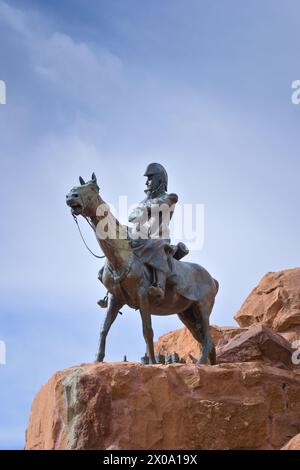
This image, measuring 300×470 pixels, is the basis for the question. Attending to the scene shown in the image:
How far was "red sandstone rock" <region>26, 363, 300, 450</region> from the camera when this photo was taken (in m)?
13.1

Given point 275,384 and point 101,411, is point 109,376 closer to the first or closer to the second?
point 101,411

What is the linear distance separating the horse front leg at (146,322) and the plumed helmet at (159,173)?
220 cm

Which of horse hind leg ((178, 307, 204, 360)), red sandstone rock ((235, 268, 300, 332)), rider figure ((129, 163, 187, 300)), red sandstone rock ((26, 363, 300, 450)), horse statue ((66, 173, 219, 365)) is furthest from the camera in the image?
red sandstone rock ((235, 268, 300, 332))

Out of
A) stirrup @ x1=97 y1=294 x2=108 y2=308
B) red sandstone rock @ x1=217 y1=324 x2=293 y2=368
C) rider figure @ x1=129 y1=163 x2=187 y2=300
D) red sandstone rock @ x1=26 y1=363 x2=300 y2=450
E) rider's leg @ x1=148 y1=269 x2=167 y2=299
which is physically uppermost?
rider figure @ x1=129 y1=163 x2=187 y2=300

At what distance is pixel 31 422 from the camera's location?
573 inches

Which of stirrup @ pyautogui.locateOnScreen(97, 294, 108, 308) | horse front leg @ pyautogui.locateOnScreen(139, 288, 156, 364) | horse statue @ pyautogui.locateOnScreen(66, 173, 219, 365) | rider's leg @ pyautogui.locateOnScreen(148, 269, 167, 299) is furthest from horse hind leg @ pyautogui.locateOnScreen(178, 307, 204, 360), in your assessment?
stirrup @ pyautogui.locateOnScreen(97, 294, 108, 308)

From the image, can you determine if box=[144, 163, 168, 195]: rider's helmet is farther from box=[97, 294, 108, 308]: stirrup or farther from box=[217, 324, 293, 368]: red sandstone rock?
box=[217, 324, 293, 368]: red sandstone rock

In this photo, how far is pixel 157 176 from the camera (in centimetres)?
1609

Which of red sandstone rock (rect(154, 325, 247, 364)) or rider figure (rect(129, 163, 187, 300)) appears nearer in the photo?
rider figure (rect(129, 163, 187, 300))

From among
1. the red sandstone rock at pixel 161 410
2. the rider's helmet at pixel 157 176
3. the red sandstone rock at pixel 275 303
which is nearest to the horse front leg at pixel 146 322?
the red sandstone rock at pixel 161 410

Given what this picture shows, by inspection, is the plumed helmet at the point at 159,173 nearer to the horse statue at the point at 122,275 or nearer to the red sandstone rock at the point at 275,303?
the horse statue at the point at 122,275

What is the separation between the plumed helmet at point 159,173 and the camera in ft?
52.7

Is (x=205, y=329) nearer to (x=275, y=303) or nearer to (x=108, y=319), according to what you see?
(x=108, y=319)
